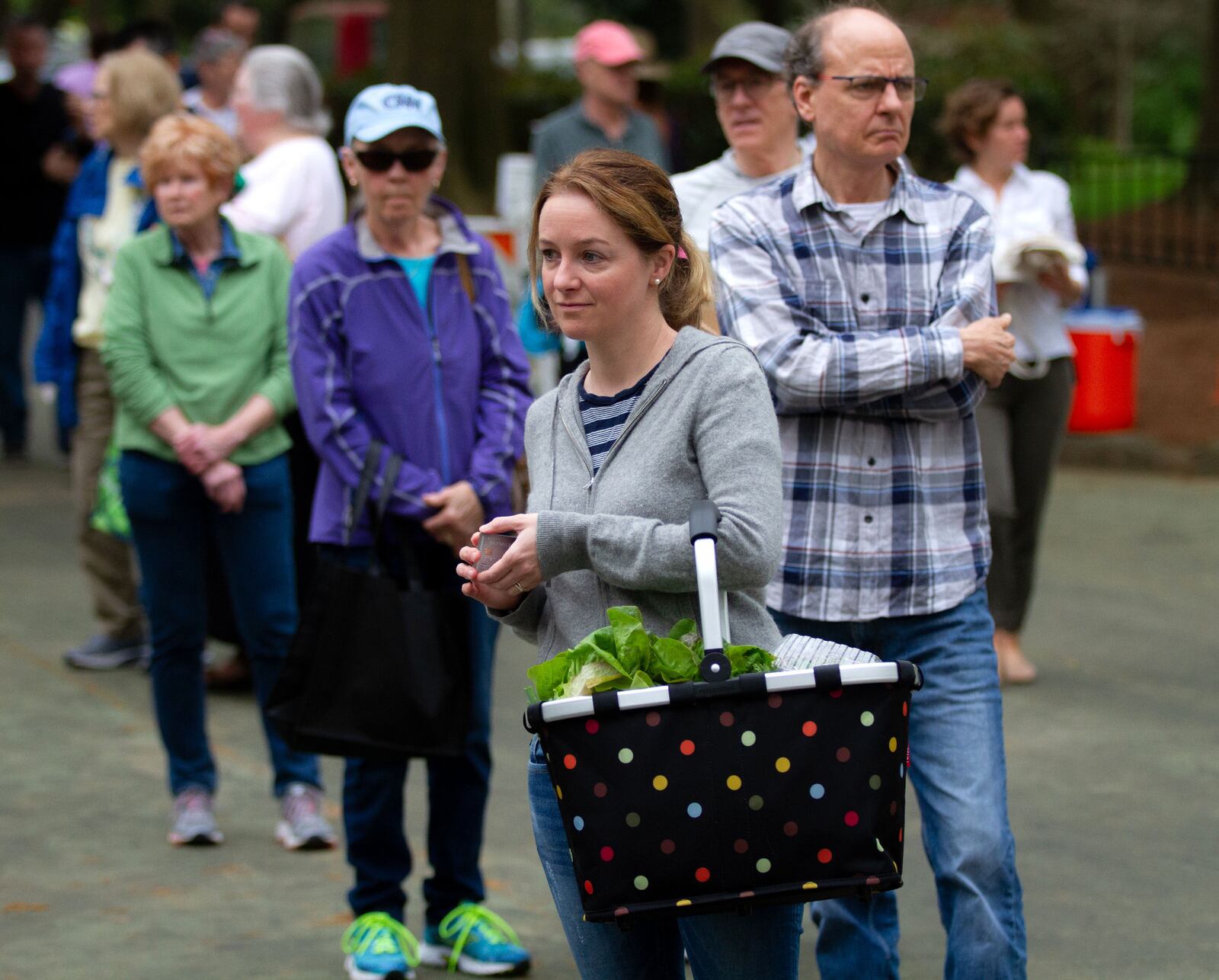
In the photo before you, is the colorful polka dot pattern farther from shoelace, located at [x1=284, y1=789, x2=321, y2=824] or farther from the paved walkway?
shoelace, located at [x1=284, y1=789, x2=321, y2=824]

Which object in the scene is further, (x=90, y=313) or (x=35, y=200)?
(x=35, y=200)

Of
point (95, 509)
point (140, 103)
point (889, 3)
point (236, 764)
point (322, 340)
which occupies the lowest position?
point (236, 764)

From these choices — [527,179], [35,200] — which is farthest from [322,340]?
[35,200]

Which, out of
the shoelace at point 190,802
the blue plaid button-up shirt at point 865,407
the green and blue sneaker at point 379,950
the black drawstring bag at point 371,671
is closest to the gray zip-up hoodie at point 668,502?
the blue plaid button-up shirt at point 865,407

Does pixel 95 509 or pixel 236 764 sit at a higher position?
pixel 95 509

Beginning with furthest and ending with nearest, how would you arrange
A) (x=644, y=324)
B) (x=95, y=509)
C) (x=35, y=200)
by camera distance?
(x=35, y=200), (x=95, y=509), (x=644, y=324)

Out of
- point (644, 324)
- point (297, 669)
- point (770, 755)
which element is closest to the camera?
point (770, 755)

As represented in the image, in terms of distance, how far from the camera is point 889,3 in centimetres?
3400

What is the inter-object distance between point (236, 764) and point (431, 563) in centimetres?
187

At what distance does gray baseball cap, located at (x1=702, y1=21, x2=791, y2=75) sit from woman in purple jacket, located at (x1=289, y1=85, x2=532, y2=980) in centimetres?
88

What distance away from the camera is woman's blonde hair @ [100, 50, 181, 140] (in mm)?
6324

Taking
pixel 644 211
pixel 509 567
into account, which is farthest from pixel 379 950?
pixel 644 211

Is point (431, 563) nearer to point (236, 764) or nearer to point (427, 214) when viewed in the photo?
point (427, 214)

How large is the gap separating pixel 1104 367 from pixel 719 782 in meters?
9.27
